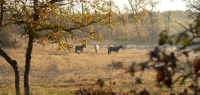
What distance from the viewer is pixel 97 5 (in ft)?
24.3

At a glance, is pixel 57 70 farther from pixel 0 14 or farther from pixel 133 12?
pixel 133 12

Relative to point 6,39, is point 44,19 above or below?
above

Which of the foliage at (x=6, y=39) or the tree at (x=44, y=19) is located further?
the foliage at (x=6, y=39)

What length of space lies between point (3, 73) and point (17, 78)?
737cm

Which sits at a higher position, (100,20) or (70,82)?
(100,20)

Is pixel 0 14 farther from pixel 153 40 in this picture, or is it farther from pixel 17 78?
pixel 153 40

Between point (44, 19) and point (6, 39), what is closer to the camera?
point (44, 19)

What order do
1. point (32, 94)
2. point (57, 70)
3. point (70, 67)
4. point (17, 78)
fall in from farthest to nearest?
point (70, 67)
point (57, 70)
point (32, 94)
point (17, 78)

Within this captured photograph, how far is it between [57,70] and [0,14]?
932 centimetres

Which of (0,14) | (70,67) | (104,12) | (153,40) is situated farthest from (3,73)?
(153,40)

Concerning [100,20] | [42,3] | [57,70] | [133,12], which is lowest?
[57,70]

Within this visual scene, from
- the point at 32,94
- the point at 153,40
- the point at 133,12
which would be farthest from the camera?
the point at 153,40

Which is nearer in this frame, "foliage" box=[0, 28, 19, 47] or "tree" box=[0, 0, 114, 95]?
"tree" box=[0, 0, 114, 95]

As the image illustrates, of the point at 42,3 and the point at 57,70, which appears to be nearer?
the point at 42,3
